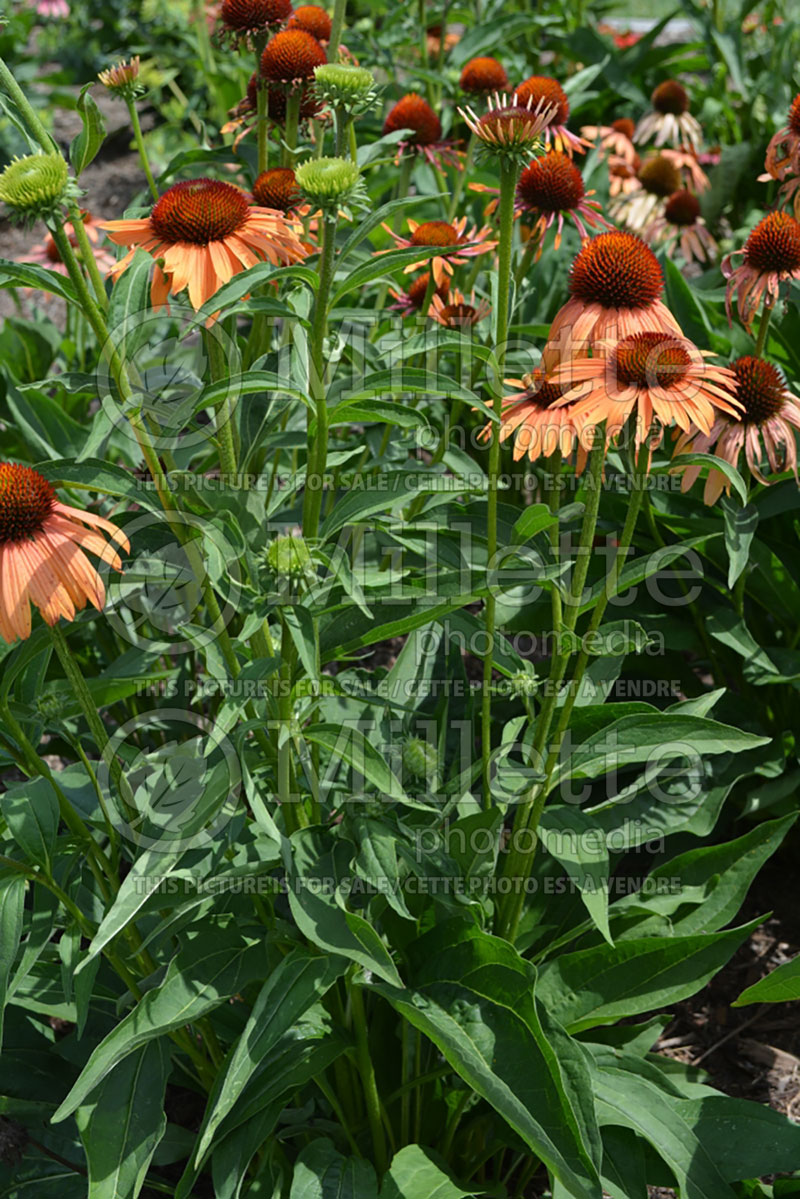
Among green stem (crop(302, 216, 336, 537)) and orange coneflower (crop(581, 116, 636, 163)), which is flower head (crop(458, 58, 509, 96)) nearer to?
orange coneflower (crop(581, 116, 636, 163))

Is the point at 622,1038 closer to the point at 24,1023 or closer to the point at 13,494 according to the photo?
the point at 24,1023

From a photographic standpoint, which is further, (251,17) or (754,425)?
(251,17)

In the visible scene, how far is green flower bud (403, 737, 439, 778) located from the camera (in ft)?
5.21

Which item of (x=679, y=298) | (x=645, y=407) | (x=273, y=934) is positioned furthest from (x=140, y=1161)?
(x=679, y=298)

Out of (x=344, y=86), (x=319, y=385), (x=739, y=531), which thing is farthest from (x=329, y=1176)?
(x=344, y=86)

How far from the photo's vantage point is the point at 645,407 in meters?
1.31

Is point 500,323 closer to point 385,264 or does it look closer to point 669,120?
point 385,264

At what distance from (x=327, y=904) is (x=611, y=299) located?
851 mm

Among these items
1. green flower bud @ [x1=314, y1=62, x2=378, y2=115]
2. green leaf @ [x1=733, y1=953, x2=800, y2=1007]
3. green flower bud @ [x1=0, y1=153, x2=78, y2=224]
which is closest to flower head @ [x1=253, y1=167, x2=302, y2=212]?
green flower bud @ [x1=314, y1=62, x2=378, y2=115]

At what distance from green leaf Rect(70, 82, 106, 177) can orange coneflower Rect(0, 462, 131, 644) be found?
0.35 metres

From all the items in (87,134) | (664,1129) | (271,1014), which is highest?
(87,134)

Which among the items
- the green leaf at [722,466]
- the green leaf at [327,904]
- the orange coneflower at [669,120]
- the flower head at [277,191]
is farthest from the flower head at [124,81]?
the orange coneflower at [669,120]

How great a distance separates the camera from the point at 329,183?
3.89 ft

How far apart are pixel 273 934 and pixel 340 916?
5.6 inches
